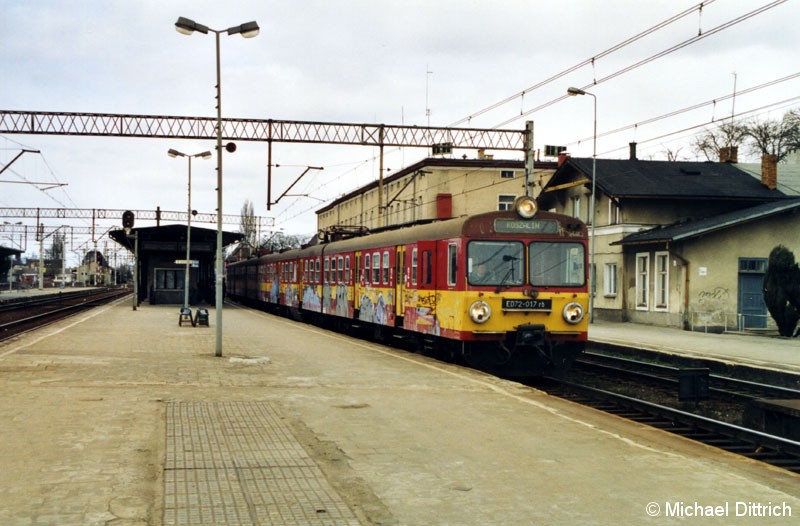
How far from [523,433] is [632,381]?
8525 millimetres

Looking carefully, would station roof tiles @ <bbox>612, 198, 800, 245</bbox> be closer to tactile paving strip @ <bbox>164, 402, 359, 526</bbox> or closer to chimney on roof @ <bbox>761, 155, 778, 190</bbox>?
chimney on roof @ <bbox>761, 155, 778, 190</bbox>

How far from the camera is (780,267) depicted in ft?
82.9

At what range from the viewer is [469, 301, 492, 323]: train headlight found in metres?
15.0

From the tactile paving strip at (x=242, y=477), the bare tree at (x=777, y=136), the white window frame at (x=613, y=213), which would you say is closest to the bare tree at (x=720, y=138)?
the bare tree at (x=777, y=136)

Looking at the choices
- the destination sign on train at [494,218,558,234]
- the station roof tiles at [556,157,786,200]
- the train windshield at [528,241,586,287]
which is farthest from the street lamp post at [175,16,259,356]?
the station roof tiles at [556,157,786,200]

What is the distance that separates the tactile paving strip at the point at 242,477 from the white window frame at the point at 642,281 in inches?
976

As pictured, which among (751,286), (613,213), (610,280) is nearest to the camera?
(751,286)

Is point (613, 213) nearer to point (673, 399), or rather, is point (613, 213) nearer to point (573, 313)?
point (573, 313)

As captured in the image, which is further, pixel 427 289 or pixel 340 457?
pixel 427 289

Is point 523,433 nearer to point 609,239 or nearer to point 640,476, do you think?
point 640,476

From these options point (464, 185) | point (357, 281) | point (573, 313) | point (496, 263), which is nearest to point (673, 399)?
point (573, 313)

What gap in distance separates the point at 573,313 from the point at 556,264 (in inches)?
37.1

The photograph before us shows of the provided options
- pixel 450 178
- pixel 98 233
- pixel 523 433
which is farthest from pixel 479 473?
pixel 98 233
